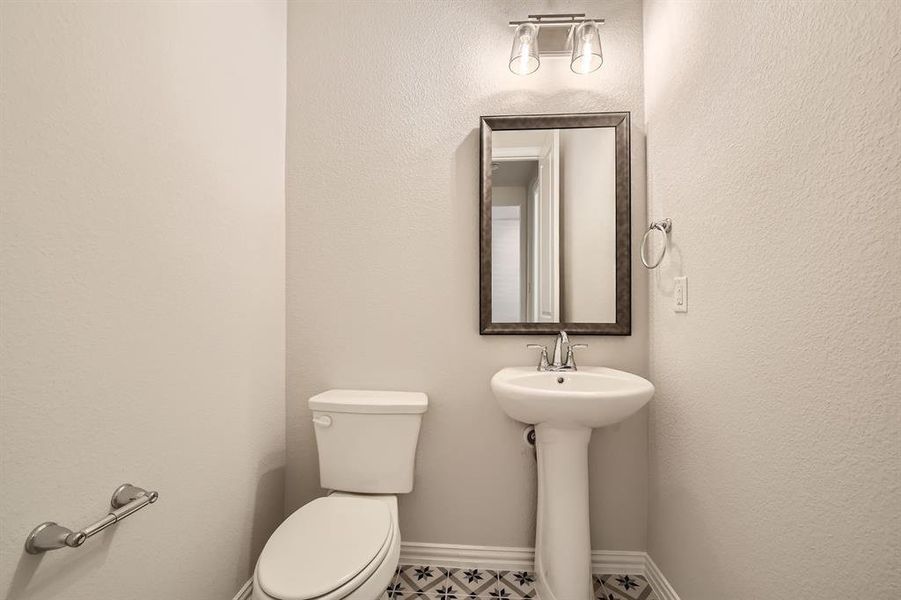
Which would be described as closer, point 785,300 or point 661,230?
point 785,300

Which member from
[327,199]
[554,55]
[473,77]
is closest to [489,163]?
[473,77]

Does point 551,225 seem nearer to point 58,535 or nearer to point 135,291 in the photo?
point 135,291

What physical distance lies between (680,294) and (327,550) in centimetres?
129

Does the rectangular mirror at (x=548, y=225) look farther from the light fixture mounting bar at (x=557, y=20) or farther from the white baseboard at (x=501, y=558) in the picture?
the white baseboard at (x=501, y=558)

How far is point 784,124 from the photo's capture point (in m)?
0.80

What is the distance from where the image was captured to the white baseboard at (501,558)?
4.75ft

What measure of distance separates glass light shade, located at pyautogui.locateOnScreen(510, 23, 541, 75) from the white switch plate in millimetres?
940

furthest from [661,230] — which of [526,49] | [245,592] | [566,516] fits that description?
[245,592]

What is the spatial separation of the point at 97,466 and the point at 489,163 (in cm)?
144


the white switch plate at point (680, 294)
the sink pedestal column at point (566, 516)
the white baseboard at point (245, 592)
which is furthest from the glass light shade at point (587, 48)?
the white baseboard at point (245, 592)

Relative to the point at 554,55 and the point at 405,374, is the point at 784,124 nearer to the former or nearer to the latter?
the point at 554,55

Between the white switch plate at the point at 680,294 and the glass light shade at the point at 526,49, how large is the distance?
3.08 ft

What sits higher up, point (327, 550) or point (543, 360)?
point (543, 360)

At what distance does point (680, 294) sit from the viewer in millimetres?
1202
